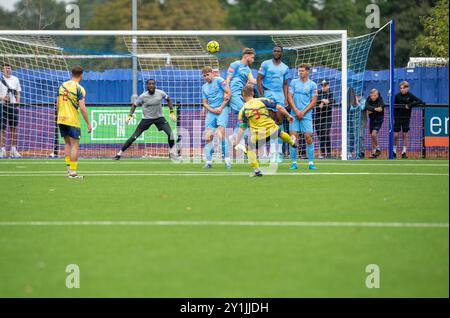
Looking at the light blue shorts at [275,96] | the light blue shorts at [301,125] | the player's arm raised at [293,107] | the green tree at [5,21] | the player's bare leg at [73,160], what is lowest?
the player's bare leg at [73,160]

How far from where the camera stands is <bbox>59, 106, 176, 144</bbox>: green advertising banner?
23188 mm

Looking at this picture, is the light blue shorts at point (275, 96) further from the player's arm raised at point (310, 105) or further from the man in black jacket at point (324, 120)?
the man in black jacket at point (324, 120)

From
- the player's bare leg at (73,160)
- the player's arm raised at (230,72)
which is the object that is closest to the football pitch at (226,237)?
the player's bare leg at (73,160)

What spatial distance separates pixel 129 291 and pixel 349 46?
1951 centimetres

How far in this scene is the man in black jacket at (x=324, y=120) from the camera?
22.1 m

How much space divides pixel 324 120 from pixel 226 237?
1514cm

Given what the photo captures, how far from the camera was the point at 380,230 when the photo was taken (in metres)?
7.92

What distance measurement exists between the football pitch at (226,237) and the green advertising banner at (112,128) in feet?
31.1

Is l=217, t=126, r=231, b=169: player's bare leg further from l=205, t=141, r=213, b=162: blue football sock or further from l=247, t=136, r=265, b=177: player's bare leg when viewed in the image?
l=247, t=136, r=265, b=177: player's bare leg

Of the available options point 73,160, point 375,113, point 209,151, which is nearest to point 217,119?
point 209,151

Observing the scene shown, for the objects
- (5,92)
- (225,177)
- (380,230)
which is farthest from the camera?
(5,92)
